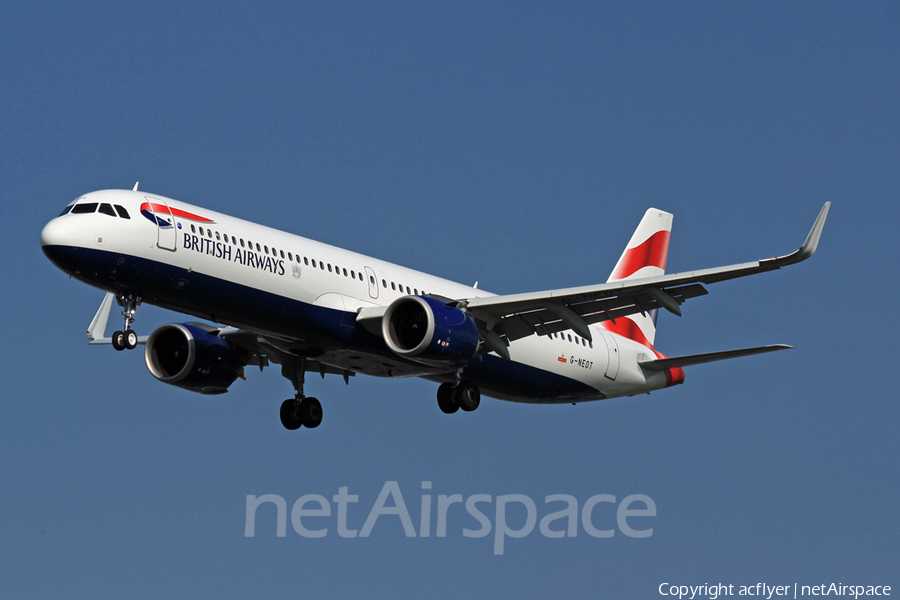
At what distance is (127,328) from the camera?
30.2 m

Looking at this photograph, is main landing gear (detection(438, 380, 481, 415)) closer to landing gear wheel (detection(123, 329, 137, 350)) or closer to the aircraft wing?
the aircraft wing

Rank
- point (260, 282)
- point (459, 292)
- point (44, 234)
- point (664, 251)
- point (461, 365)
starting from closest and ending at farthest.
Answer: point (44, 234) < point (260, 282) < point (461, 365) < point (459, 292) < point (664, 251)

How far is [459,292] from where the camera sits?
124 feet

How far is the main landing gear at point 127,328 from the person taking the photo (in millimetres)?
29922

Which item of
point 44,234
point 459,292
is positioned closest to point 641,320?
point 459,292

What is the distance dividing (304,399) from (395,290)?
17.5 ft

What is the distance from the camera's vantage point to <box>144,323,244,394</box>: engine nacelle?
122 ft

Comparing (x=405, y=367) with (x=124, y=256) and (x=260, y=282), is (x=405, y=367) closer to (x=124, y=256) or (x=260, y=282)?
(x=260, y=282)

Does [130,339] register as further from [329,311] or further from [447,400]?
[447,400]

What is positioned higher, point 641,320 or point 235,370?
point 641,320

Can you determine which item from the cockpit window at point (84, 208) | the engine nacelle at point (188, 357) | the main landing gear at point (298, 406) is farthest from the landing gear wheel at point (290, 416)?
the cockpit window at point (84, 208)

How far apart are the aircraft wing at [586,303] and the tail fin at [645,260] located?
27.2 ft

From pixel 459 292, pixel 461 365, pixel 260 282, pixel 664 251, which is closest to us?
pixel 260 282

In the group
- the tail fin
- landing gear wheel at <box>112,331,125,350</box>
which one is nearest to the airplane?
landing gear wheel at <box>112,331,125,350</box>
